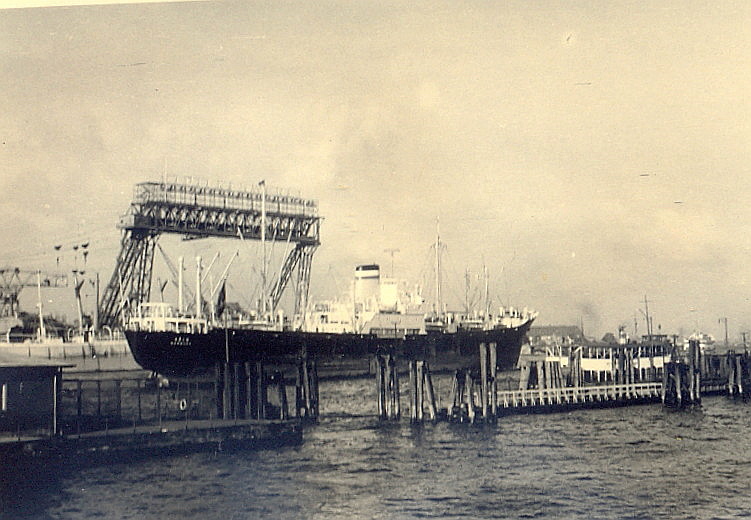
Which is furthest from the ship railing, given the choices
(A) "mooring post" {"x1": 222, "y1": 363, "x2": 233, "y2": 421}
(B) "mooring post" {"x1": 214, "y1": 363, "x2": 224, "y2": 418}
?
(A) "mooring post" {"x1": 222, "y1": 363, "x2": 233, "y2": 421}

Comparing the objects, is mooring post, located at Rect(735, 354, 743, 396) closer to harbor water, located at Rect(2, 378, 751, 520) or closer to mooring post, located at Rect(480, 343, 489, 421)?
harbor water, located at Rect(2, 378, 751, 520)

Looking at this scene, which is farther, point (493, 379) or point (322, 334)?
point (322, 334)

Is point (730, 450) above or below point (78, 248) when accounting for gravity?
below

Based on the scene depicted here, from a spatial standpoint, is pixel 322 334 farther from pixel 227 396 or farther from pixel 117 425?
pixel 117 425

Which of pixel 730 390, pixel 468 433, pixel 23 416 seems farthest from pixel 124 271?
pixel 730 390

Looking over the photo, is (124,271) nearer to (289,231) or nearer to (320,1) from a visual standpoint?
(289,231)

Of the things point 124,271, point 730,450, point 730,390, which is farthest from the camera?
point 730,390

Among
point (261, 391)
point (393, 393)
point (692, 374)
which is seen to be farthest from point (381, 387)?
point (692, 374)
